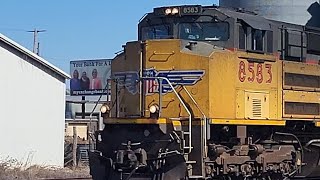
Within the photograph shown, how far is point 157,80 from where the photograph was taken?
13055 mm

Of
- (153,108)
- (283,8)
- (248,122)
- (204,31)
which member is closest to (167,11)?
(204,31)

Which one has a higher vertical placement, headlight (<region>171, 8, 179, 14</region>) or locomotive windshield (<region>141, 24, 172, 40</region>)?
headlight (<region>171, 8, 179, 14</region>)

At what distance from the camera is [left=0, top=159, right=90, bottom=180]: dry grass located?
1954 centimetres

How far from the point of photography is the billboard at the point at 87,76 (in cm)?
6088

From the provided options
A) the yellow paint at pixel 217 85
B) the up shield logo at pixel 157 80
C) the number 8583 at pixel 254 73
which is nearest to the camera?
the yellow paint at pixel 217 85

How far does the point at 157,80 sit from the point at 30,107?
1140cm

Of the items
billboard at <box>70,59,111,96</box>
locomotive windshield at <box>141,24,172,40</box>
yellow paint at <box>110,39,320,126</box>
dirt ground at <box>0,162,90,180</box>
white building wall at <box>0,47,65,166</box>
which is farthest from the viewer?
billboard at <box>70,59,111,96</box>

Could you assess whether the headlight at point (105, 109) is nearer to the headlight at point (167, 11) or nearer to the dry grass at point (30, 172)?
the headlight at point (167, 11)

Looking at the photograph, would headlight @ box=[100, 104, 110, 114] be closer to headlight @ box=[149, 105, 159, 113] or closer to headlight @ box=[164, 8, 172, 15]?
headlight @ box=[149, 105, 159, 113]

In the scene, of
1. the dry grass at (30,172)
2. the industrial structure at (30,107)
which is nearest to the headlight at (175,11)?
the dry grass at (30,172)

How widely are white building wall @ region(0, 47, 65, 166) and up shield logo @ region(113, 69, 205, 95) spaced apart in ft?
32.8

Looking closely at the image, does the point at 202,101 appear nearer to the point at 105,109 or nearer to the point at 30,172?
the point at 105,109

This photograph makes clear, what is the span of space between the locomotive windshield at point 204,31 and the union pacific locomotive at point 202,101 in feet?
0.07

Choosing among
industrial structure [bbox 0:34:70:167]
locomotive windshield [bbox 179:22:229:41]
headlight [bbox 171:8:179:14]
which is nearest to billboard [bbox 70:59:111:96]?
industrial structure [bbox 0:34:70:167]
